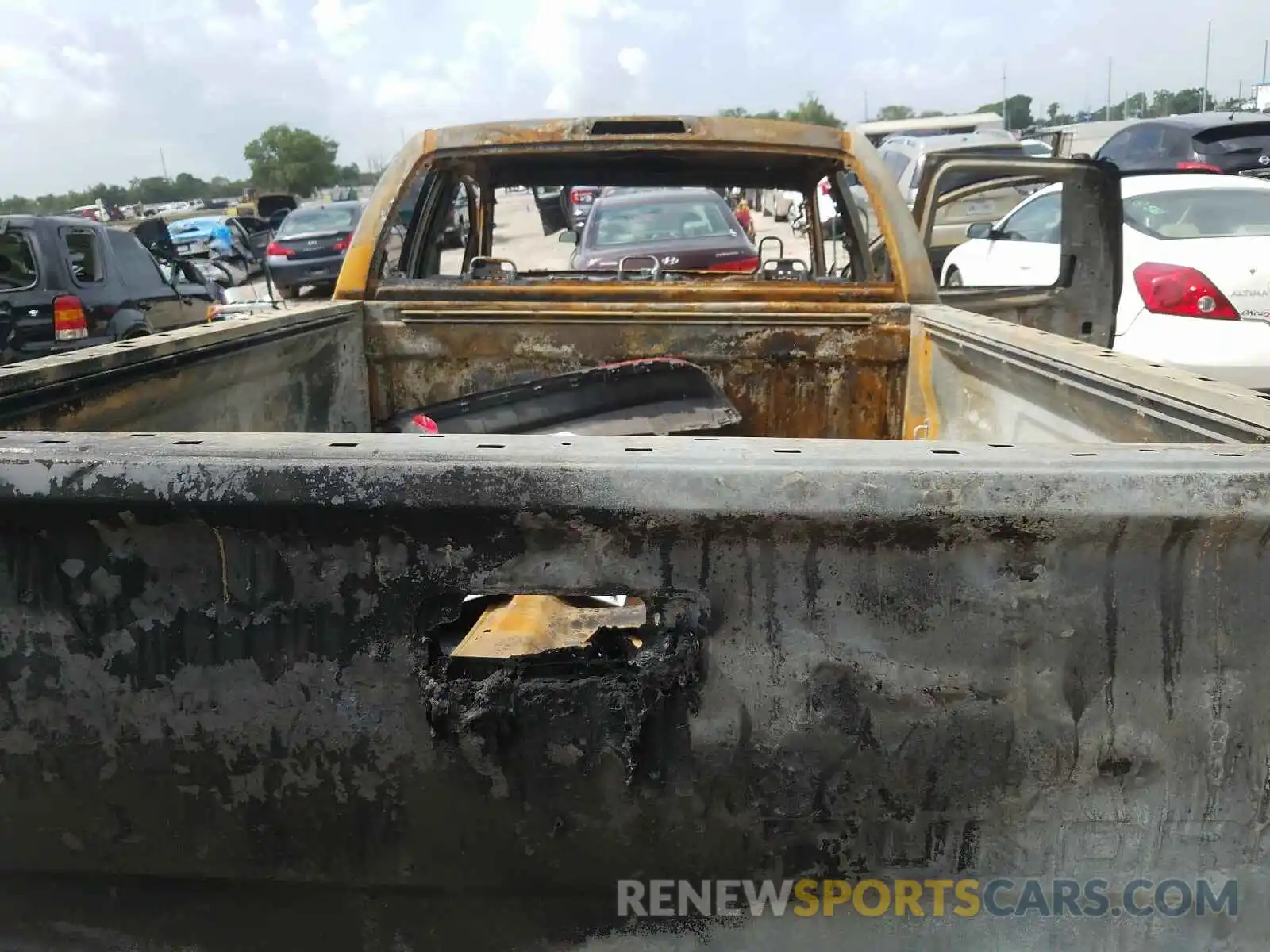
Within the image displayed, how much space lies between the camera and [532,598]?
83.9 inches

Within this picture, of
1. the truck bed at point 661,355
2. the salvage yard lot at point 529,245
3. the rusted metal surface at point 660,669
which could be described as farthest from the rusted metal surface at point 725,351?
the salvage yard lot at point 529,245

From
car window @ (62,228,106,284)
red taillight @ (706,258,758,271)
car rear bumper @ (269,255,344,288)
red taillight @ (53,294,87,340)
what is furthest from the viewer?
car rear bumper @ (269,255,344,288)

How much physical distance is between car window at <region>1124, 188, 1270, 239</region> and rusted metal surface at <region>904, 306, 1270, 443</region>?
14.7 ft

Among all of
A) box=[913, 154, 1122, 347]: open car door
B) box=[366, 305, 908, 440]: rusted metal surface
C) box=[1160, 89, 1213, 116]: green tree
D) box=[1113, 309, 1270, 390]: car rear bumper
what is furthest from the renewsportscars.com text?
box=[1160, 89, 1213, 116]: green tree

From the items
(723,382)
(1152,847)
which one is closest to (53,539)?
(1152,847)

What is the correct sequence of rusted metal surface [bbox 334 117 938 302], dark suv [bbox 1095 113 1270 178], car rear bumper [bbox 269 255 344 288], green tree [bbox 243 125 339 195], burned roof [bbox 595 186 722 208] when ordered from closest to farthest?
rusted metal surface [bbox 334 117 938 302] → burned roof [bbox 595 186 722 208] → dark suv [bbox 1095 113 1270 178] → car rear bumper [bbox 269 255 344 288] → green tree [bbox 243 125 339 195]

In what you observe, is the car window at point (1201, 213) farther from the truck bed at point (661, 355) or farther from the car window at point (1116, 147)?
the car window at point (1116, 147)

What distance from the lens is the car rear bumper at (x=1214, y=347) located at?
5992 millimetres

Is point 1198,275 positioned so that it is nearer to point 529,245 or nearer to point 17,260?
point 17,260

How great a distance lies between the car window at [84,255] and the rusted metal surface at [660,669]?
8.03 m

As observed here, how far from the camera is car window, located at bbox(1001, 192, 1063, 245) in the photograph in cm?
768

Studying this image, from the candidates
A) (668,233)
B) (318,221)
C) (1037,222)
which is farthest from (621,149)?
(318,221)

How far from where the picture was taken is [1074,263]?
377 centimetres

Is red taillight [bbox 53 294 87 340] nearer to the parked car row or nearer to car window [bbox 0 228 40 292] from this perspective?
the parked car row
